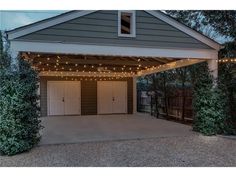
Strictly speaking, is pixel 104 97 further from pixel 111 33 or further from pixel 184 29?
pixel 111 33

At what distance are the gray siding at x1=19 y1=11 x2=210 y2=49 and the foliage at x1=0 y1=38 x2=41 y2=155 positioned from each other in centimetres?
106

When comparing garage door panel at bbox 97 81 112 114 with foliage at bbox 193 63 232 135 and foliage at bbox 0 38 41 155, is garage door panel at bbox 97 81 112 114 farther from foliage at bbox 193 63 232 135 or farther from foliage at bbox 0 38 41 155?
foliage at bbox 0 38 41 155

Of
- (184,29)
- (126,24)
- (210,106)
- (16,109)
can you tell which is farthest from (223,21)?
(16,109)

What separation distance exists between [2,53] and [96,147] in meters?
3.17

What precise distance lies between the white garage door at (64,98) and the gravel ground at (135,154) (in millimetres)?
8275

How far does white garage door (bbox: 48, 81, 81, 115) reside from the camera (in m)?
15.5

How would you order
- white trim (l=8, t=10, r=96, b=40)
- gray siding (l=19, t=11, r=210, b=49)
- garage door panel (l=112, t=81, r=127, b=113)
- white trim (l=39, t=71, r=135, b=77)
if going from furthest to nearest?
garage door panel (l=112, t=81, r=127, b=113)
white trim (l=39, t=71, r=135, b=77)
gray siding (l=19, t=11, r=210, b=49)
white trim (l=8, t=10, r=96, b=40)

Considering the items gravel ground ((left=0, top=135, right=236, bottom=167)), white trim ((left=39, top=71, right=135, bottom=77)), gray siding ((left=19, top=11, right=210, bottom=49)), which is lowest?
gravel ground ((left=0, top=135, right=236, bottom=167))

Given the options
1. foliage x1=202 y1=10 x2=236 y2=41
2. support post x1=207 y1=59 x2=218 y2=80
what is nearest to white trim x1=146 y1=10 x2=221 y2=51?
support post x1=207 y1=59 x2=218 y2=80

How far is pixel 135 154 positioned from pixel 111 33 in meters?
3.44

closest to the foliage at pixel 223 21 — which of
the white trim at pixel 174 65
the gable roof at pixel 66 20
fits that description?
the white trim at pixel 174 65

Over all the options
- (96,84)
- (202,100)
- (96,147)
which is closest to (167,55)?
(202,100)

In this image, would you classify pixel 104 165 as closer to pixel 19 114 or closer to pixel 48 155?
pixel 48 155
